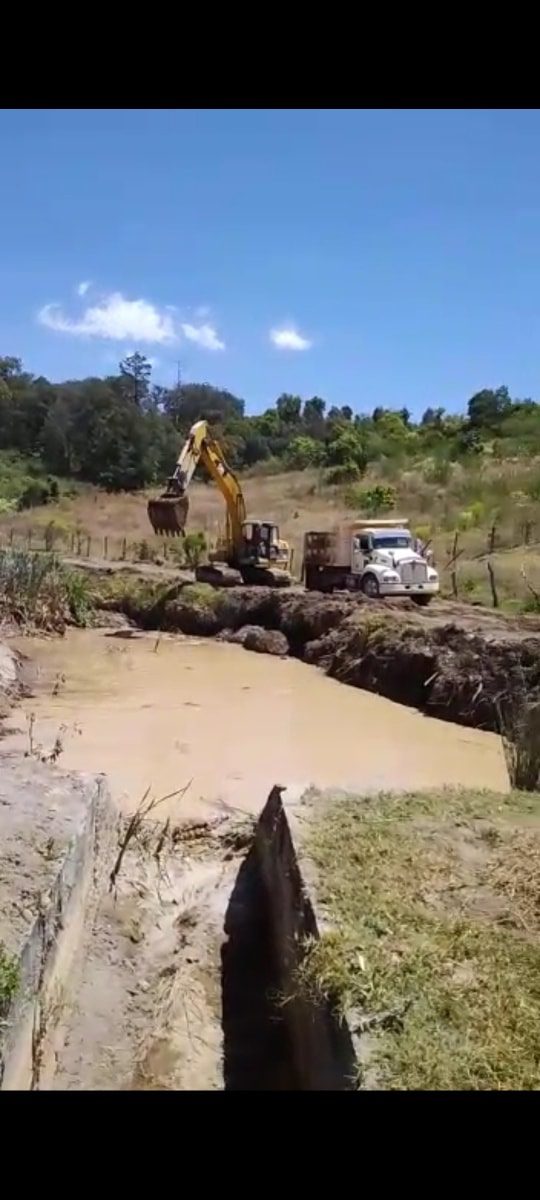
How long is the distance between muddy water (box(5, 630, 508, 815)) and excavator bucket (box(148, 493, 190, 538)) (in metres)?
2.01

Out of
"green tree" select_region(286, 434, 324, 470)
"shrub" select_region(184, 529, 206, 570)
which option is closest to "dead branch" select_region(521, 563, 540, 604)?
"shrub" select_region(184, 529, 206, 570)

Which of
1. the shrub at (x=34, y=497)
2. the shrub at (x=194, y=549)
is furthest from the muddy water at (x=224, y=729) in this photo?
the shrub at (x=34, y=497)

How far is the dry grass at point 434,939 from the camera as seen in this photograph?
3311 mm

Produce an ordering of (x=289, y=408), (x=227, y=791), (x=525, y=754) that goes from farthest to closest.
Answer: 1. (x=289, y=408)
2. (x=227, y=791)
3. (x=525, y=754)

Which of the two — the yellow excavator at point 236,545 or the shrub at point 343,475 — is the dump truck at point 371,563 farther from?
the shrub at point 343,475

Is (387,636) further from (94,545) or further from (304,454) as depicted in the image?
(304,454)

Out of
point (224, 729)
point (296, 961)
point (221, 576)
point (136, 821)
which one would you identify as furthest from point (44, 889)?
point (221, 576)

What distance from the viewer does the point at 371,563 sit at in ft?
55.3

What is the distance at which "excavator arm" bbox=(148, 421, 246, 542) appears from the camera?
1555 centimetres

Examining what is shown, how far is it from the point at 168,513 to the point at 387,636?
3.70 metres

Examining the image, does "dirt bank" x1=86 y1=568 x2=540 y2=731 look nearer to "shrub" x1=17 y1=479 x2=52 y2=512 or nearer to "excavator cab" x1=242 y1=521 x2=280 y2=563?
"excavator cab" x1=242 y1=521 x2=280 y2=563
